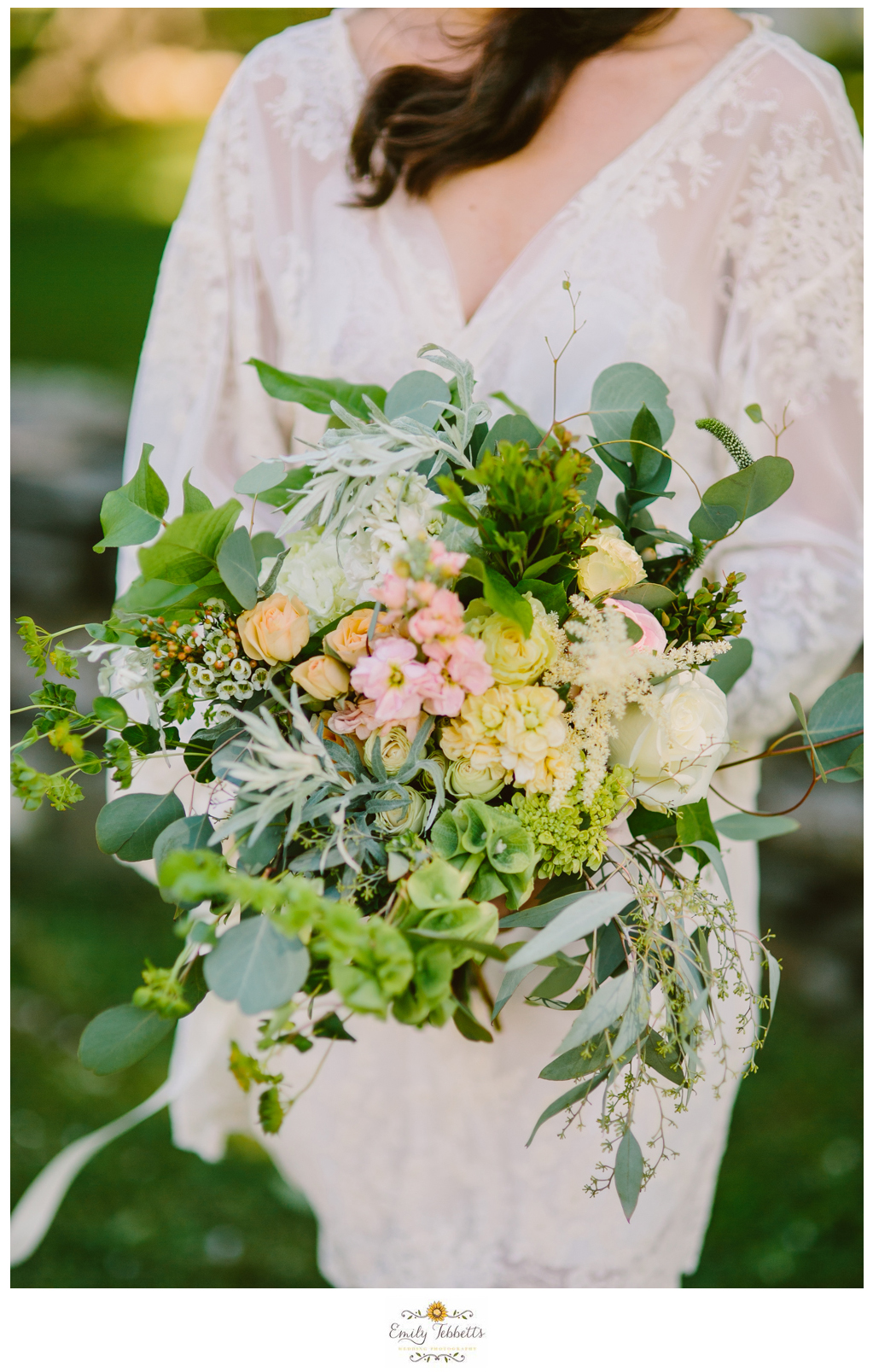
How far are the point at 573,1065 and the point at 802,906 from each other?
5.19 ft

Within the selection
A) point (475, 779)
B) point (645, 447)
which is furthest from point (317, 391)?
point (475, 779)

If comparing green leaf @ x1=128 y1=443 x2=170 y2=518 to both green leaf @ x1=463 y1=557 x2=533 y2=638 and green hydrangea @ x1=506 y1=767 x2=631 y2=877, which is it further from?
green hydrangea @ x1=506 y1=767 x2=631 y2=877

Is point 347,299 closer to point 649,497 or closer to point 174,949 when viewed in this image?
point 649,497

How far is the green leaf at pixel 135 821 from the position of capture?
0.72 metres

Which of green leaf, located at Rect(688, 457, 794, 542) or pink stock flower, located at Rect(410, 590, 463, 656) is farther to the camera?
green leaf, located at Rect(688, 457, 794, 542)

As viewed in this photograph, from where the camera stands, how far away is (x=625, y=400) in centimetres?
79

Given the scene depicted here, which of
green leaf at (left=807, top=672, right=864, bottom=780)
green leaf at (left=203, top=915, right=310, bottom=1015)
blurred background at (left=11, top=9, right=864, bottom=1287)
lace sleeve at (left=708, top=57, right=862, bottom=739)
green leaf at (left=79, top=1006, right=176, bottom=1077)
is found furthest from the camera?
blurred background at (left=11, top=9, right=864, bottom=1287)

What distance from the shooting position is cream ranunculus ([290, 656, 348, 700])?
650 mm

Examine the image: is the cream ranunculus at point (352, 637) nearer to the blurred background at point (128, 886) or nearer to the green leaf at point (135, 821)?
the green leaf at point (135, 821)

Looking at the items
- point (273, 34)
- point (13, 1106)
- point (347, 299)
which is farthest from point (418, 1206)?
point (273, 34)

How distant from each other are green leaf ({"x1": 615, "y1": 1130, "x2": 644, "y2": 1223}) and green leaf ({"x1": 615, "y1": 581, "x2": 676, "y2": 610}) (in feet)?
1.41

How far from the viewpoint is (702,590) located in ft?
2.32

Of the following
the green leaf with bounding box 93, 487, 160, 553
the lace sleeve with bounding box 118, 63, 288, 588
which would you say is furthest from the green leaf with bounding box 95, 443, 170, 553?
the lace sleeve with bounding box 118, 63, 288, 588

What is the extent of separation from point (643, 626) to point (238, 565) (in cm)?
33
